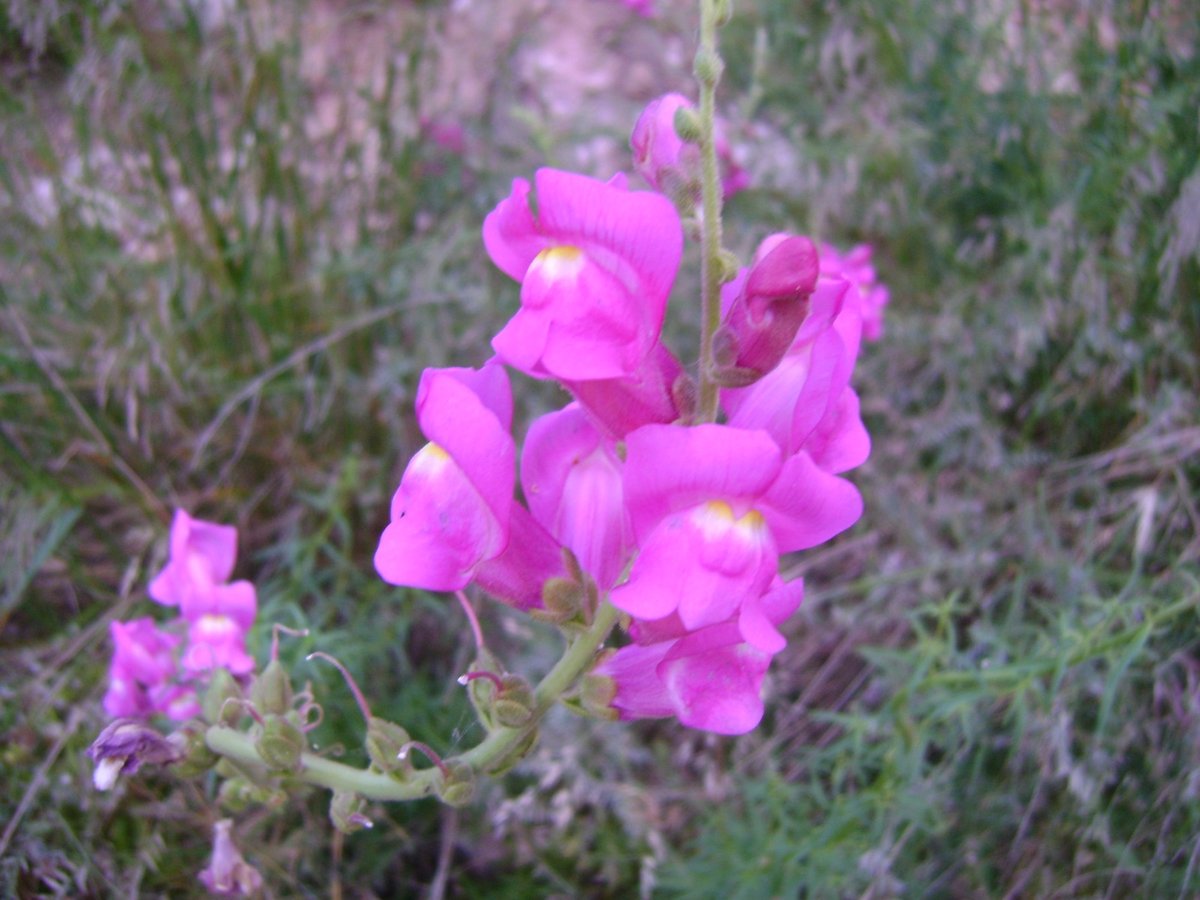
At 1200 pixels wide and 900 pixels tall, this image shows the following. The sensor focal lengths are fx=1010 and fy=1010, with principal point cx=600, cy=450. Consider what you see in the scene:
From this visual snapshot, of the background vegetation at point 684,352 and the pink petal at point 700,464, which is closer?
the pink petal at point 700,464

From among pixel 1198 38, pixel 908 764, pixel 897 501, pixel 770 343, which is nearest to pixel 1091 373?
pixel 897 501

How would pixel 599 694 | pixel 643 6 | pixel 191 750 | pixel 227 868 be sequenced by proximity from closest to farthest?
pixel 599 694 < pixel 191 750 < pixel 227 868 < pixel 643 6

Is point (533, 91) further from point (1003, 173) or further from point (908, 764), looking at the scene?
point (908, 764)

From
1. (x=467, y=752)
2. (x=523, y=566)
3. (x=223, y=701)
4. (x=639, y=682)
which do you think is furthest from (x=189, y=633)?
(x=639, y=682)

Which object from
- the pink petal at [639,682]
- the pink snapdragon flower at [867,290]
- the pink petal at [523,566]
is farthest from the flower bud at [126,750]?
the pink snapdragon flower at [867,290]

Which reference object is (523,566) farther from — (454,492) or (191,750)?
(191,750)

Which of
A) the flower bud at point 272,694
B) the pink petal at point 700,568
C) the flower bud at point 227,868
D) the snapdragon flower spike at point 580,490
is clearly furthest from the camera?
the flower bud at point 227,868

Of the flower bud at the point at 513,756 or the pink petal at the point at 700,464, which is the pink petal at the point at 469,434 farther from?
the flower bud at the point at 513,756
